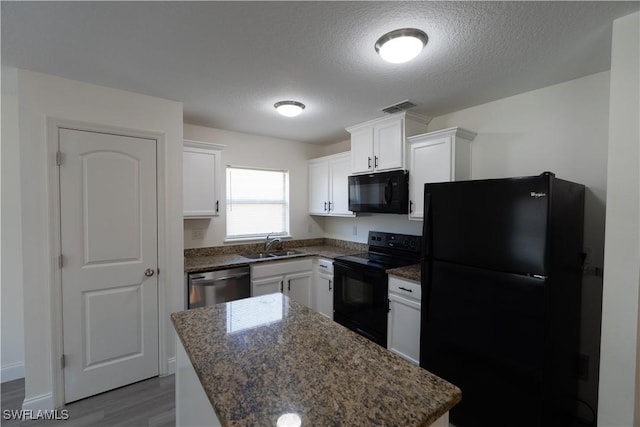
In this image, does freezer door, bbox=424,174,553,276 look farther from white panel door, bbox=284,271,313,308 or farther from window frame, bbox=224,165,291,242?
window frame, bbox=224,165,291,242

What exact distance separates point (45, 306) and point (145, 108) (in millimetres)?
1664

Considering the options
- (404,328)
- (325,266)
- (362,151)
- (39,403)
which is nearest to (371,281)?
(404,328)

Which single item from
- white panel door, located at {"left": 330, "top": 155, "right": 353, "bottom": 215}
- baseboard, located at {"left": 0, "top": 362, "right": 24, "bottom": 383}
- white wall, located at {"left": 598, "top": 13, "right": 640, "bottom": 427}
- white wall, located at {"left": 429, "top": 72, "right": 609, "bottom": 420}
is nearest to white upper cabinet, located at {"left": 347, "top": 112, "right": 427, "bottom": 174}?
white panel door, located at {"left": 330, "top": 155, "right": 353, "bottom": 215}

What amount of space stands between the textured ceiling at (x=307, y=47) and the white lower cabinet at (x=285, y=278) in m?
1.77

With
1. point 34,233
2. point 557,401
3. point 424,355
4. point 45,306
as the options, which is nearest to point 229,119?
point 34,233

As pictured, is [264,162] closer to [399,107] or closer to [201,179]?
[201,179]

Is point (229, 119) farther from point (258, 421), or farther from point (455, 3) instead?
point (258, 421)

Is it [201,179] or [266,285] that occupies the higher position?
[201,179]

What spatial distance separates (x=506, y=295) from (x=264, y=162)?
3.07m

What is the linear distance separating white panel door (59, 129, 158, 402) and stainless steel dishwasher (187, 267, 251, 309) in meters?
0.33

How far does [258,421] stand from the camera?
0.77 m

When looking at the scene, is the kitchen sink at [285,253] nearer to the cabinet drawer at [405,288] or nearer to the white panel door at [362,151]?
the white panel door at [362,151]

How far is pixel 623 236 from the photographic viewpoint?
1406 mm

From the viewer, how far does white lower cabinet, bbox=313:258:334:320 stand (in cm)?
341
